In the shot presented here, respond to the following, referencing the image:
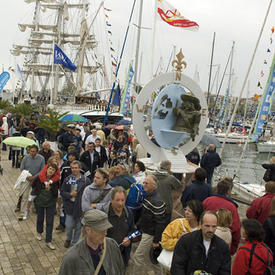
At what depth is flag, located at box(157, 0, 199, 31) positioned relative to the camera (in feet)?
41.1

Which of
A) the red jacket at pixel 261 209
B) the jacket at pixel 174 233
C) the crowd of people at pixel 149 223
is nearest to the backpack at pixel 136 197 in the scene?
the crowd of people at pixel 149 223

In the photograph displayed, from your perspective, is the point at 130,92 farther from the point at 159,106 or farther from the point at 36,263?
the point at 36,263

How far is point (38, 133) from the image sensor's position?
13781 mm

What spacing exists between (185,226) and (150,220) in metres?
0.85

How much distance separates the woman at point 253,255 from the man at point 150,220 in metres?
1.32

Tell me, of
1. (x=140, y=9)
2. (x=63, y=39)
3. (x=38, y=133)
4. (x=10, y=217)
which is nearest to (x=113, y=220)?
(x=10, y=217)

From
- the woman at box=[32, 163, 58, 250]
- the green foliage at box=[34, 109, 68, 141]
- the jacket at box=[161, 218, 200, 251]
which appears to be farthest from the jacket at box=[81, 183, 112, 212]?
the green foliage at box=[34, 109, 68, 141]

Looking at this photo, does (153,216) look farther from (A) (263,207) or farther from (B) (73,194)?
(A) (263,207)

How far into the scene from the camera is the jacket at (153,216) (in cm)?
455

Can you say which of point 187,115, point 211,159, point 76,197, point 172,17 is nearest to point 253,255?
point 76,197

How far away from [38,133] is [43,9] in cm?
5550

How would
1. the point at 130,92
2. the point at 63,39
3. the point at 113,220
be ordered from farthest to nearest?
the point at 63,39 → the point at 130,92 → the point at 113,220

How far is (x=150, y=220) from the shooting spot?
182 inches

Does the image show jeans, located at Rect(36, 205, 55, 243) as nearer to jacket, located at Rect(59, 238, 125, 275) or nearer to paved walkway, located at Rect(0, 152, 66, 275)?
paved walkway, located at Rect(0, 152, 66, 275)
